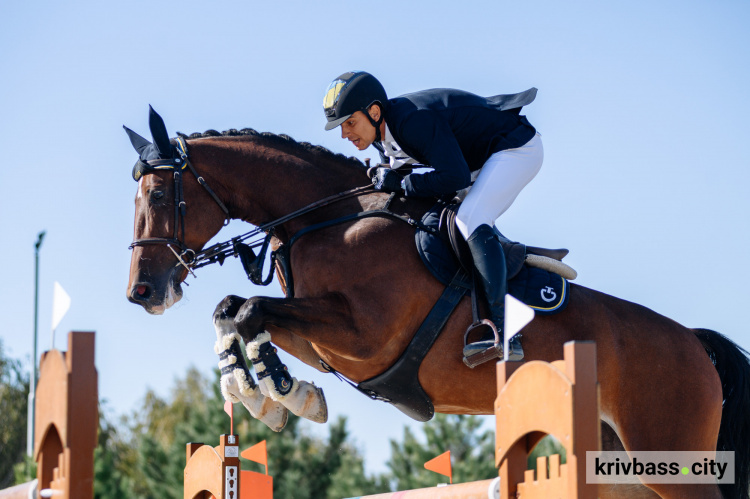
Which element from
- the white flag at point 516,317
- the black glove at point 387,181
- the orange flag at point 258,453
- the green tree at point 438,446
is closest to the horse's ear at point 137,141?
the black glove at point 387,181

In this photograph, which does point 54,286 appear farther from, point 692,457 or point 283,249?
point 692,457

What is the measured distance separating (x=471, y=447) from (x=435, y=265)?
18146 mm

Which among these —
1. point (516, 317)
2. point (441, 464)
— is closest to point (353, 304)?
point (441, 464)

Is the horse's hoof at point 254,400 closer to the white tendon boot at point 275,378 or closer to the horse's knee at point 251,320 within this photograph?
the white tendon boot at point 275,378

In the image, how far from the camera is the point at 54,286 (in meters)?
3.26

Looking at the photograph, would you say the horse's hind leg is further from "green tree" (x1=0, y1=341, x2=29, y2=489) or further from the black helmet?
"green tree" (x1=0, y1=341, x2=29, y2=489)

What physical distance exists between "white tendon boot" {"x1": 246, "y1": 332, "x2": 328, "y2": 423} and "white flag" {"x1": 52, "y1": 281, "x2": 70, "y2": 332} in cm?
122

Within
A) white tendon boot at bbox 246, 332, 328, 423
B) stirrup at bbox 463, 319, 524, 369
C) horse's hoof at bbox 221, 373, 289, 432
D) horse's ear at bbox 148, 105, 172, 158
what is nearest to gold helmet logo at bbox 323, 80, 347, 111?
horse's ear at bbox 148, 105, 172, 158

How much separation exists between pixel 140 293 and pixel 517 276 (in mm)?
1917

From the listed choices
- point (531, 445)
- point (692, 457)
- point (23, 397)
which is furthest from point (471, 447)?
point (531, 445)

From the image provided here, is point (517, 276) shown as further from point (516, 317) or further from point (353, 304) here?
point (516, 317)

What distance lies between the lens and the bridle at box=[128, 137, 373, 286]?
185 inches

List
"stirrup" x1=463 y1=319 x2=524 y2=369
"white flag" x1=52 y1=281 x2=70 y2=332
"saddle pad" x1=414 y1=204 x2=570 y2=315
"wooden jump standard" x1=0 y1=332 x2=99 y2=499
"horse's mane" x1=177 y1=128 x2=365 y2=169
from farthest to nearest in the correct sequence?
"horse's mane" x1=177 y1=128 x2=365 y2=169, "saddle pad" x1=414 y1=204 x2=570 y2=315, "stirrup" x1=463 y1=319 x2=524 y2=369, "white flag" x1=52 y1=281 x2=70 y2=332, "wooden jump standard" x1=0 y1=332 x2=99 y2=499

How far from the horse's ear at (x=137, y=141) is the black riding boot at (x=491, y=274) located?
182 cm
